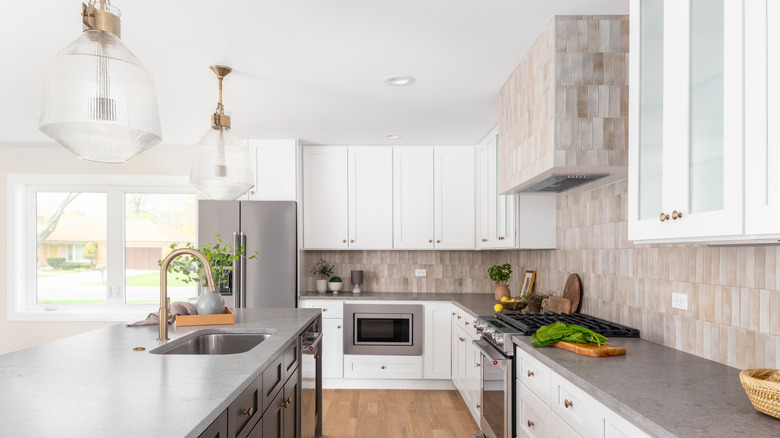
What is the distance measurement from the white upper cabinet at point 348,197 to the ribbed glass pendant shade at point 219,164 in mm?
2208

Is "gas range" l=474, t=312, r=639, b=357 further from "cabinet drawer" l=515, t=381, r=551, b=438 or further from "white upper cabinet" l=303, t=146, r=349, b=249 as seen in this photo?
"white upper cabinet" l=303, t=146, r=349, b=249

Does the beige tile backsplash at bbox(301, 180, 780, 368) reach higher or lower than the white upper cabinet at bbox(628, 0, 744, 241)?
lower

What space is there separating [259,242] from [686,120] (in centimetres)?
383

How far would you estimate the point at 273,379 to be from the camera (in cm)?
220

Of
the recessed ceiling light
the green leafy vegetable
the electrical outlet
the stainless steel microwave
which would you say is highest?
the recessed ceiling light

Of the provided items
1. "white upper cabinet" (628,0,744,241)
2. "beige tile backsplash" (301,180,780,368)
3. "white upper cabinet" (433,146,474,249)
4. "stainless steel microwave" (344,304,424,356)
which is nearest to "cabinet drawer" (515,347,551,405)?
"beige tile backsplash" (301,180,780,368)

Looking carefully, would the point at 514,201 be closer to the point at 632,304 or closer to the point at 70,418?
the point at 632,304

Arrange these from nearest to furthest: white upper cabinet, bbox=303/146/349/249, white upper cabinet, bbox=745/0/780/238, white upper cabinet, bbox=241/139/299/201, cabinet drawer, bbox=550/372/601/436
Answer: white upper cabinet, bbox=745/0/780/238 < cabinet drawer, bbox=550/372/601/436 < white upper cabinet, bbox=241/139/299/201 < white upper cabinet, bbox=303/146/349/249

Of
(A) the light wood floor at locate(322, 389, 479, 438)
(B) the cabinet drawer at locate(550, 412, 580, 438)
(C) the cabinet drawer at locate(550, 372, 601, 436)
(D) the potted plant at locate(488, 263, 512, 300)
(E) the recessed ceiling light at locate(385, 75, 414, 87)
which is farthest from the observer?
(D) the potted plant at locate(488, 263, 512, 300)

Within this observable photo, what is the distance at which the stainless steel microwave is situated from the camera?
485 centimetres

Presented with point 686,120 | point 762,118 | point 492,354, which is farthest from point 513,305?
point 762,118

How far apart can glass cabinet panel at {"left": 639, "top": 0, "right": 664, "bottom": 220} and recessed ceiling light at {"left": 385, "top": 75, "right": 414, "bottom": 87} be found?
61.9 inches

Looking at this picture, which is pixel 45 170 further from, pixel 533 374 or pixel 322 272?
pixel 533 374

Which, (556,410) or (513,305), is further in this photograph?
(513,305)
